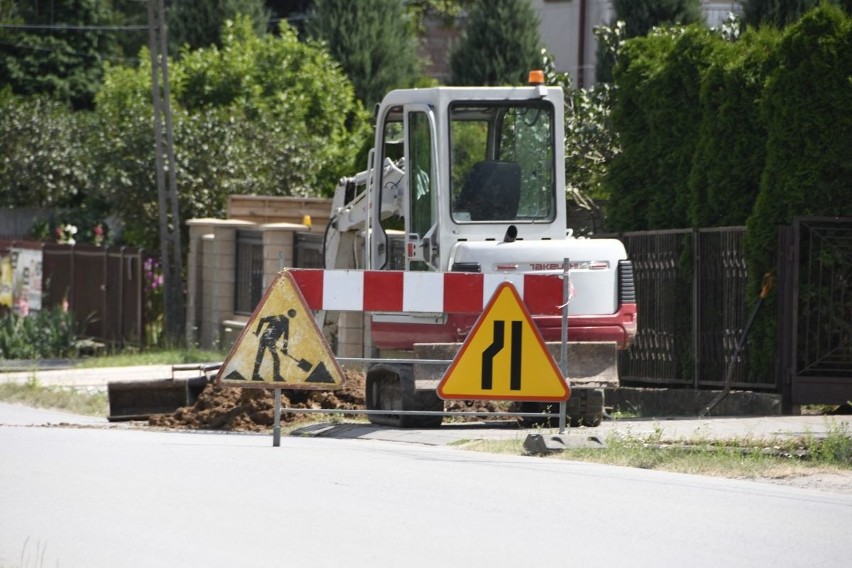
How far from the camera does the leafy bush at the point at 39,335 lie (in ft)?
87.5

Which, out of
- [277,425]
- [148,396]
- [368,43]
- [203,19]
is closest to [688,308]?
[148,396]

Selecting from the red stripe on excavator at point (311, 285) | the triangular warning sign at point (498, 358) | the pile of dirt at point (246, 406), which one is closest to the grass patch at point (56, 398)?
the pile of dirt at point (246, 406)

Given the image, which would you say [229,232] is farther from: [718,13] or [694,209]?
[718,13]

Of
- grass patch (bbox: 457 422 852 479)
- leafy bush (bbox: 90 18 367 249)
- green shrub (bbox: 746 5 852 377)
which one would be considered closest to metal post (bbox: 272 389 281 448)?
grass patch (bbox: 457 422 852 479)

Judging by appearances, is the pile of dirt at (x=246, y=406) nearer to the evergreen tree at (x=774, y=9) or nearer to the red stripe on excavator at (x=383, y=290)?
the red stripe on excavator at (x=383, y=290)

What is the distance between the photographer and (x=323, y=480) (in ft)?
30.2

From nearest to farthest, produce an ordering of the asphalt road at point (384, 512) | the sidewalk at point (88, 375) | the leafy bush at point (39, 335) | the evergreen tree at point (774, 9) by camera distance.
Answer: the asphalt road at point (384, 512) < the sidewalk at point (88, 375) < the leafy bush at point (39, 335) < the evergreen tree at point (774, 9)

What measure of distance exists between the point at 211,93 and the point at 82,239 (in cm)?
705

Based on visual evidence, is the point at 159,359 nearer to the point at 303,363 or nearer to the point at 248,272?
the point at 248,272

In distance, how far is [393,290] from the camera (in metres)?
11.7

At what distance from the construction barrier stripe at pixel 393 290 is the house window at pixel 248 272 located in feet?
43.2

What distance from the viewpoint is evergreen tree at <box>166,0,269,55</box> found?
152 feet

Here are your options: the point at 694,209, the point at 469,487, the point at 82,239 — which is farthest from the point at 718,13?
the point at 469,487

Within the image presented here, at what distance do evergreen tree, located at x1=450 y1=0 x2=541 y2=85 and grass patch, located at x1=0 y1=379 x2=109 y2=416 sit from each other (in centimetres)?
2328
